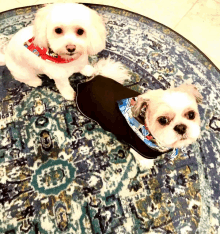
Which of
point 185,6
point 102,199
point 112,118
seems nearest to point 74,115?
point 112,118

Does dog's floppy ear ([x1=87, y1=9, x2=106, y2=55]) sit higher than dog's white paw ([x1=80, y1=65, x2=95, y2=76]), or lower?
higher

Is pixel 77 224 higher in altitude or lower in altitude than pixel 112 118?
lower

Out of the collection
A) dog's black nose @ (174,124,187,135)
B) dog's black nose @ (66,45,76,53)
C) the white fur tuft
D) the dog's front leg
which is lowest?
the dog's front leg

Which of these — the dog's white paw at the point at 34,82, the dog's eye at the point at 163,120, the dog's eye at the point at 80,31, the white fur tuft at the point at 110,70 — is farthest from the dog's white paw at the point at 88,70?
the dog's eye at the point at 163,120

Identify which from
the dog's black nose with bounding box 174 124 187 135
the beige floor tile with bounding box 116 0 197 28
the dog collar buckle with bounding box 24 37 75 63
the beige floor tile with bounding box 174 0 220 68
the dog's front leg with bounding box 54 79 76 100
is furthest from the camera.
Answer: the beige floor tile with bounding box 116 0 197 28

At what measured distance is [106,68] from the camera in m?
1.42

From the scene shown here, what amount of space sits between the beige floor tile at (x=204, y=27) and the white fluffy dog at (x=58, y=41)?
1.22 metres

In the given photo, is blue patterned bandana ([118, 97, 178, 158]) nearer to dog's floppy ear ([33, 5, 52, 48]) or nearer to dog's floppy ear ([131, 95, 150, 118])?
dog's floppy ear ([131, 95, 150, 118])

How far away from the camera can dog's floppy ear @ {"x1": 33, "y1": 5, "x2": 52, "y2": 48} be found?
1.03 meters

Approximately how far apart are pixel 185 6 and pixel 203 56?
2.36 feet

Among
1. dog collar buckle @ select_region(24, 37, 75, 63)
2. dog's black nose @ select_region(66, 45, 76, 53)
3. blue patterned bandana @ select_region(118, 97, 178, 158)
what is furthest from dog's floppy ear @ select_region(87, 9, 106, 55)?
blue patterned bandana @ select_region(118, 97, 178, 158)

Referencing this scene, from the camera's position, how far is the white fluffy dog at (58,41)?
1.03 meters

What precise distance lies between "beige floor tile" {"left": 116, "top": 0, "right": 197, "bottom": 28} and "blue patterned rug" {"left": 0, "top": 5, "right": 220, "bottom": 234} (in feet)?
2.03

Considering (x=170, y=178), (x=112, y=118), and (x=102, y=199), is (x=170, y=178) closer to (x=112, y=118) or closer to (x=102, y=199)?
(x=102, y=199)
